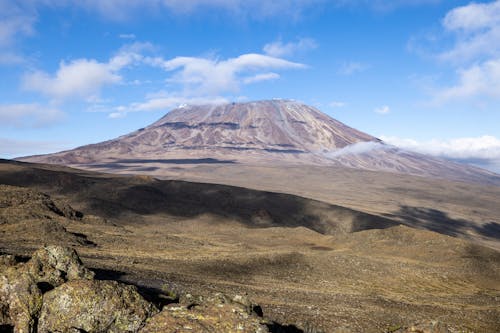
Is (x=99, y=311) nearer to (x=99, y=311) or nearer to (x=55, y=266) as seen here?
(x=99, y=311)

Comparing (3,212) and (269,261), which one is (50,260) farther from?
(3,212)

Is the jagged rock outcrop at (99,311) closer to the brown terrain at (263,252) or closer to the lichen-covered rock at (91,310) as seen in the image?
the lichen-covered rock at (91,310)

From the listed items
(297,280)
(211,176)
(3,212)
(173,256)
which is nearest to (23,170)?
(3,212)

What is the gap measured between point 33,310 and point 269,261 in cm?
1774

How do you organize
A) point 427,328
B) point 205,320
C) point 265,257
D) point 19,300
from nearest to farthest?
point 205,320, point 19,300, point 427,328, point 265,257

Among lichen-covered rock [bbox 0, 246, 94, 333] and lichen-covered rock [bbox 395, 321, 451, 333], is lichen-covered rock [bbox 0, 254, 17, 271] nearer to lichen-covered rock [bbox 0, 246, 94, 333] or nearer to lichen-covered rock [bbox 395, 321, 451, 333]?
lichen-covered rock [bbox 0, 246, 94, 333]

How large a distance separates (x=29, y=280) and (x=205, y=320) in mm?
3483

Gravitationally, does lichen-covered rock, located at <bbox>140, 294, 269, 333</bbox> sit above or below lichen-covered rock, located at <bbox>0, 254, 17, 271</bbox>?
below

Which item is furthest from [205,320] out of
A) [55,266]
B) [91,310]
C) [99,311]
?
[55,266]

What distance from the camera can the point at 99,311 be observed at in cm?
697

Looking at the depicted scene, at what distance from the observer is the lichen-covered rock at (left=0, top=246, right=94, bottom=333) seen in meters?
6.96

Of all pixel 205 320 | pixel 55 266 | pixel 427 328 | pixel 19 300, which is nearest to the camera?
pixel 205 320

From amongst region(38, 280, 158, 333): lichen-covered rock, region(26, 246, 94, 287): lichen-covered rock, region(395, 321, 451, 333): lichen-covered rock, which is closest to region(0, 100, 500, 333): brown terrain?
region(395, 321, 451, 333): lichen-covered rock

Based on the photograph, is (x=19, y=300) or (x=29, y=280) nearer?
(x=19, y=300)
